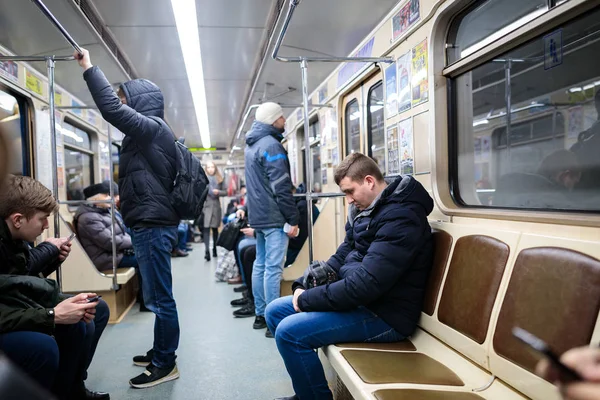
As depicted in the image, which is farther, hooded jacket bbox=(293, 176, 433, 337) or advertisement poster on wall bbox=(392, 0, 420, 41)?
advertisement poster on wall bbox=(392, 0, 420, 41)

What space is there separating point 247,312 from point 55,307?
2283 mm

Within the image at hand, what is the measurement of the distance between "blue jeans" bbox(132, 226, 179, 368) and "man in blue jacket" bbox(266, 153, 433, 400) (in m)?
0.90

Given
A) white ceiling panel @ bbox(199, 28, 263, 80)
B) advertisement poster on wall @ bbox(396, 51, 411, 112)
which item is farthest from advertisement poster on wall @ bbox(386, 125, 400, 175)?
white ceiling panel @ bbox(199, 28, 263, 80)

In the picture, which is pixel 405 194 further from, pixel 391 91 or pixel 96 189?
pixel 96 189

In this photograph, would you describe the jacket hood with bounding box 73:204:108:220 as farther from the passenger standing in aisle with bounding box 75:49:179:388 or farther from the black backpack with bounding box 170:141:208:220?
the black backpack with bounding box 170:141:208:220

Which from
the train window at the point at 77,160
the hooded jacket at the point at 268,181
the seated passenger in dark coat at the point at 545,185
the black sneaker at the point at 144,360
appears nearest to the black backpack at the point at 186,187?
the hooded jacket at the point at 268,181

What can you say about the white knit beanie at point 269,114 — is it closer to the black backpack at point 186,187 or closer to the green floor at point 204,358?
the black backpack at point 186,187

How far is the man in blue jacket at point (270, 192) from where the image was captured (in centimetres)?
321

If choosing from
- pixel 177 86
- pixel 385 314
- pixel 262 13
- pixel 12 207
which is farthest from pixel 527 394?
pixel 177 86

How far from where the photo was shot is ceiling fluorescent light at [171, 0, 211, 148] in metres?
2.98

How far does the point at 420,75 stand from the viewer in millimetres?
2633

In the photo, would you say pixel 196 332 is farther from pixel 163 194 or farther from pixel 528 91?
pixel 528 91

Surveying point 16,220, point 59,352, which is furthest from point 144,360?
point 16,220

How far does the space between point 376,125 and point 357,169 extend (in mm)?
1750
